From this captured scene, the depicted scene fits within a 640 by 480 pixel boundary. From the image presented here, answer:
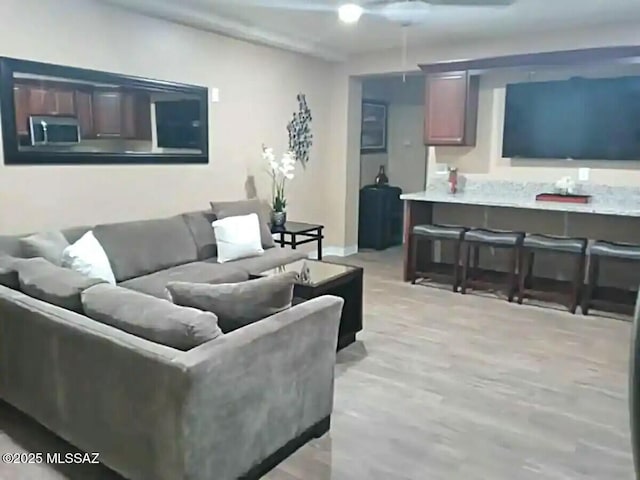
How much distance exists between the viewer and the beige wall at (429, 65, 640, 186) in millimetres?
4906

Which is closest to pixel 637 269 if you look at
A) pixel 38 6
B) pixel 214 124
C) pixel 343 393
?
pixel 343 393

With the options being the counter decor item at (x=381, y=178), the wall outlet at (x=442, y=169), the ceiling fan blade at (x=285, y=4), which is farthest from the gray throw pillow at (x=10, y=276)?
the counter decor item at (x=381, y=178)

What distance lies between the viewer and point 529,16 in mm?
4492

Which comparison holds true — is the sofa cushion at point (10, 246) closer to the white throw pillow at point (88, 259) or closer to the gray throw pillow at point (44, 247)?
the gray throw pillow at point (44, 247)

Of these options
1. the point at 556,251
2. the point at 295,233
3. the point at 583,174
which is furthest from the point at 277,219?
the point at 583,174

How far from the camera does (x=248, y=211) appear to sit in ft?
15.7

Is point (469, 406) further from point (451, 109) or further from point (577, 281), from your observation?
point (451, 109)

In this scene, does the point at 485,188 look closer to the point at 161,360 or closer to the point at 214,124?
the point at 214,124

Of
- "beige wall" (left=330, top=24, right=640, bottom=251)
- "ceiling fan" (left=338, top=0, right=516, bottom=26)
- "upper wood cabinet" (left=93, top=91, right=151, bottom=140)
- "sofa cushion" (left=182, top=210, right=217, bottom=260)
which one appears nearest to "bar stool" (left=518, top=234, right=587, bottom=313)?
"beige wall" (left=330, top=24, right=640, bottom=251)

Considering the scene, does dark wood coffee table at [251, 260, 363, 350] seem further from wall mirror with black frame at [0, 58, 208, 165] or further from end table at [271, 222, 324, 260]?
wall mirror with black frame at [0, 58, 208, 165]

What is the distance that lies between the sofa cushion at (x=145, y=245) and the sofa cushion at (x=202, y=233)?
0.05 m

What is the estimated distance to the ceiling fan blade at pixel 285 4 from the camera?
4.14 m

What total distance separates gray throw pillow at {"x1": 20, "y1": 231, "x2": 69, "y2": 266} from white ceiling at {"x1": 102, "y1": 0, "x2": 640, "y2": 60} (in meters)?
1.86

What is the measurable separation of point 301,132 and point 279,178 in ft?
2.18
